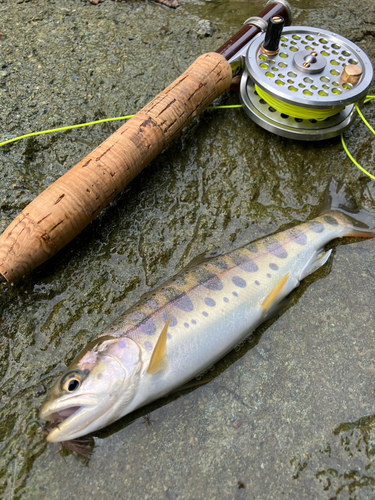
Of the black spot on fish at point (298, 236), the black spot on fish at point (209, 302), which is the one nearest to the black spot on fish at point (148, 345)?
the black spot on fish at point (209, 302)

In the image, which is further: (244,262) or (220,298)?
(244,262)

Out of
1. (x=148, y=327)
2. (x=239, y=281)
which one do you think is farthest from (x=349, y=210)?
(x=148, y=327)

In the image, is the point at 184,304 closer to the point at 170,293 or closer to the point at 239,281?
the point at 170,293

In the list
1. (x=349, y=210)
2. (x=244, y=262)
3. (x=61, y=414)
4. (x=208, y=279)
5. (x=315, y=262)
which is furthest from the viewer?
(x=349, y=210)

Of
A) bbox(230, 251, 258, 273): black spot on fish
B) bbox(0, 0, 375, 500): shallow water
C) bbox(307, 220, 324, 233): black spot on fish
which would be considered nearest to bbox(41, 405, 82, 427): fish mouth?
bbox(0, 0, 375, 500): shallow water

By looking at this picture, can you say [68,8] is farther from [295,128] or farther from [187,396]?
[187,396]

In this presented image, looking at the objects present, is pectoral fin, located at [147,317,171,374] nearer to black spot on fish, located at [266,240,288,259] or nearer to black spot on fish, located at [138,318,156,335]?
black spot on fish, located at [138,318,156,335]

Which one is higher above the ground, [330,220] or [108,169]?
[108,169]
